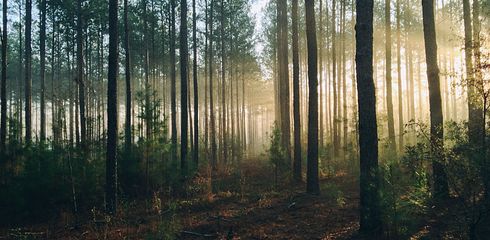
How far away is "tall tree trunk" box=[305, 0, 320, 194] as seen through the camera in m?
12.0

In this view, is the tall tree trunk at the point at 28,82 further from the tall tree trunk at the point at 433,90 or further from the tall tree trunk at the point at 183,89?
the tall tree trunk at the point at 433,90

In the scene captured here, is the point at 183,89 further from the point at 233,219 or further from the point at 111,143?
the point at 233,219

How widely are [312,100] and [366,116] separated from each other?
4851 millimetres

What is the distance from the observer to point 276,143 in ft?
46.2

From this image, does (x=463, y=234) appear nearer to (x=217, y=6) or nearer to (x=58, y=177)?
(x=58, y=177)

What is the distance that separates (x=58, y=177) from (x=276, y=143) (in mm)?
8094

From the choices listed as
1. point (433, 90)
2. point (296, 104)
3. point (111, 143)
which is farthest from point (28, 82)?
point (433, 90)

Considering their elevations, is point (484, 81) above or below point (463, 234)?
above

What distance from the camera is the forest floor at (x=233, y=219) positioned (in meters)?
8.16

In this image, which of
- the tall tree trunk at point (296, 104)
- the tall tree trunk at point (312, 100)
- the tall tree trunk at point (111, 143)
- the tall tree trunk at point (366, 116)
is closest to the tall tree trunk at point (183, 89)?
the tall tree trunk at point (296, 104)

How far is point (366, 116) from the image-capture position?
24.0 ft

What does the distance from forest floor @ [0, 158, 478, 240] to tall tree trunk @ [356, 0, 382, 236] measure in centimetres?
58

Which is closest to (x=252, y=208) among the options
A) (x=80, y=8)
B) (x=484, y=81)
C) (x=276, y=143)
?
(x=276, y=143)

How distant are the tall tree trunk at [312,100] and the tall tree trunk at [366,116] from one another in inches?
179
